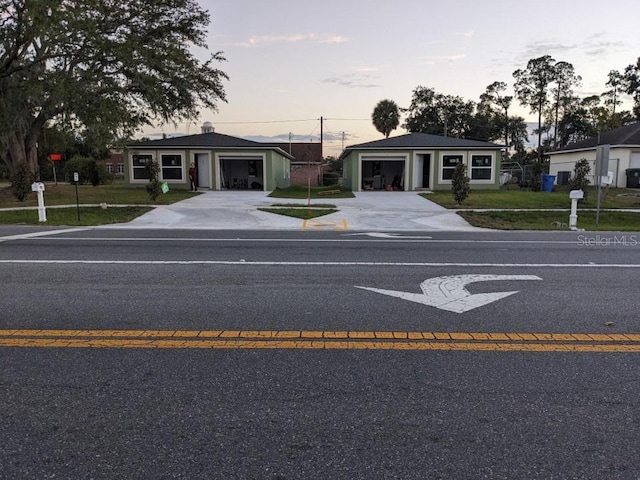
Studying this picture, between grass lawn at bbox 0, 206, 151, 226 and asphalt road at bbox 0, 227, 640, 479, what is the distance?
335 inches

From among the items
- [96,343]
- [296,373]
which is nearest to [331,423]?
[296,373]

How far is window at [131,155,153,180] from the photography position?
31.1m

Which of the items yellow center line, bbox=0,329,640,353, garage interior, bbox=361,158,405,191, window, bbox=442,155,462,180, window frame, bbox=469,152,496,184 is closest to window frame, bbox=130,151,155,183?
garage interior, bbox=361,158,405,191

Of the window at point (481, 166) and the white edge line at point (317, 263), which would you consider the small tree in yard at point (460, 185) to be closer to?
the window at point (481, 166)

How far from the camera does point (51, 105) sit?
2166 cm

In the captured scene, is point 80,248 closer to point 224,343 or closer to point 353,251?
point 353,251

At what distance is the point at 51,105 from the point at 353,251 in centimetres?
1804

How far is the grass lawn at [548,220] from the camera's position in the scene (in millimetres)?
15188

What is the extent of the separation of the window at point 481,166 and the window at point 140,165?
66.3 feet

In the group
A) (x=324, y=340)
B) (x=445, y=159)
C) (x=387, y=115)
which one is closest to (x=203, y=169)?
(x=445, y=159)

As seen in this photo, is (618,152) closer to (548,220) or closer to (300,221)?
(548,220)

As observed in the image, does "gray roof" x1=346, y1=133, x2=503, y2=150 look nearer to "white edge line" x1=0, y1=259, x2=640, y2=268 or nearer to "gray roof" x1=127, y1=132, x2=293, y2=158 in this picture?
"gray roof" x1=127, y1=132, x2=293, y2=158

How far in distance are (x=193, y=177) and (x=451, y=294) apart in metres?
25.4

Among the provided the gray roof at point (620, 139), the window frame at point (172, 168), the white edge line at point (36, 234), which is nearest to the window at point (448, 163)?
the gray roof at point (620, 139)
